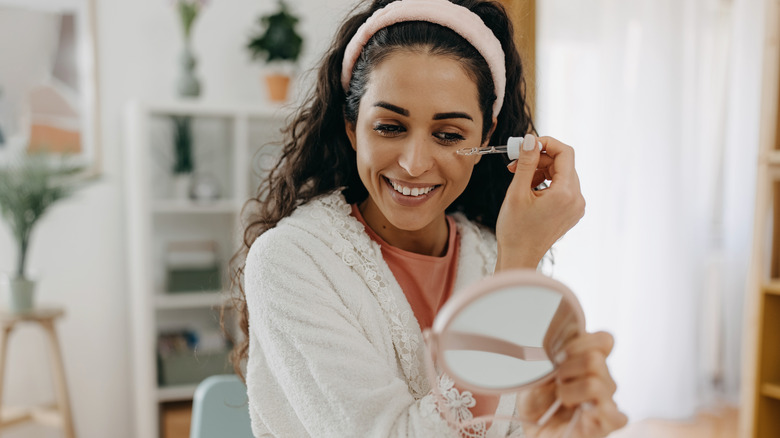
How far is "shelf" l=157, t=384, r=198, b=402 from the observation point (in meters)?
2.51

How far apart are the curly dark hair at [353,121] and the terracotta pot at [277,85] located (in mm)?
1596

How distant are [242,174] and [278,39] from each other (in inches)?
22.8

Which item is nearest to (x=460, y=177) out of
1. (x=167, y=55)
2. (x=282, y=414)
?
(x=282, y=414)

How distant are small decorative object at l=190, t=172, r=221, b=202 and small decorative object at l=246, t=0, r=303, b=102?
0.45 m

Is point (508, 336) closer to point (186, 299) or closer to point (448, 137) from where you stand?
point (448, 137)

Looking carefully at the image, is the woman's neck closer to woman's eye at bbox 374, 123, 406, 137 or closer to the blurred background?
woman's eye at bbox 374, 123, 406, 137

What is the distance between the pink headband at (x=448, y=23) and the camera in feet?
2.74

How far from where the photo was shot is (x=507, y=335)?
1.67 ft

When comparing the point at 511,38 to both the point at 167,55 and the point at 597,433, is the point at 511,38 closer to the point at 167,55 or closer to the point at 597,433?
the point at 597,433

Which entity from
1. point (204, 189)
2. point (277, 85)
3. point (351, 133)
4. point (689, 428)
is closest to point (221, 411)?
point (351, 133)

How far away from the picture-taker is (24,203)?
2.24 metres

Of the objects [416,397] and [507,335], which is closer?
[507,335]

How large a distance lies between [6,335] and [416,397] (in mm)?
1943

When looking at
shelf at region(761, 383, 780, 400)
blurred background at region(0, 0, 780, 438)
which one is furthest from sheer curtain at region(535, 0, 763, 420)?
shelf at region(761, 383, 780, 400)
